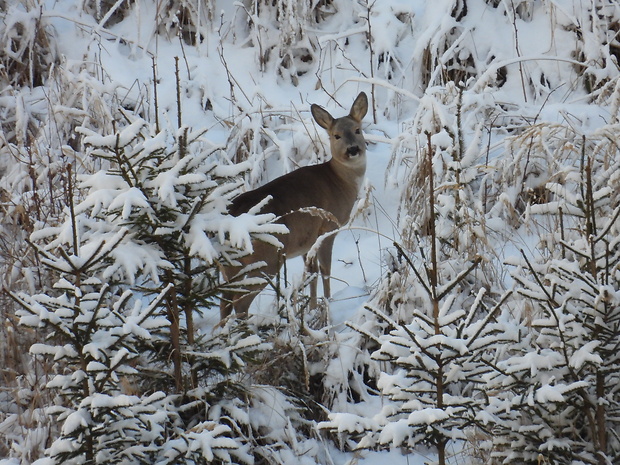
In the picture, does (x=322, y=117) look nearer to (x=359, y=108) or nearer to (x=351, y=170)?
(x=359, y=108)

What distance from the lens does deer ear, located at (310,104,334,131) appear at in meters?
6.02

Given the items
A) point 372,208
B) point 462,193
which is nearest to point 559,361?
point 462,193

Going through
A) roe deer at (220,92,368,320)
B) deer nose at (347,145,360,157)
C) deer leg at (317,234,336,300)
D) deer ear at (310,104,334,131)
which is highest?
deer ear at (310,104,334,131)

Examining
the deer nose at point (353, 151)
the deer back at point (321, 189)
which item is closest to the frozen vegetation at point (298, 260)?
the deer back at point (321, 189)

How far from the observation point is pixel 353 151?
591 cm

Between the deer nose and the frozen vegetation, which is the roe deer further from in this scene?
the frozen vegetation

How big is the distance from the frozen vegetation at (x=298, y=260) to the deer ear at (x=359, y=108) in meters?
0.19

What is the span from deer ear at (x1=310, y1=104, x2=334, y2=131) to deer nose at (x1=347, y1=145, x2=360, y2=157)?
1.06ft

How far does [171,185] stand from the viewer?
2.72m

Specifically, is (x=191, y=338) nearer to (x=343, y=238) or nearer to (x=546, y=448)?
(x=546, y=448)

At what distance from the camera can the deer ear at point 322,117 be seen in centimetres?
602

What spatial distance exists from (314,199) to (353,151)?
684 mm

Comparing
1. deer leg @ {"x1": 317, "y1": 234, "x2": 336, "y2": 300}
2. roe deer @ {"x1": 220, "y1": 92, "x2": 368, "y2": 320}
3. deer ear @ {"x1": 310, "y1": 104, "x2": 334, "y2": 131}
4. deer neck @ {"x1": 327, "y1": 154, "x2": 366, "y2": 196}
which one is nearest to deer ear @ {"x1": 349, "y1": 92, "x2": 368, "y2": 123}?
roe deer @ {"x1": 220, "y1": 92, "x2": 368, "y2": 320}

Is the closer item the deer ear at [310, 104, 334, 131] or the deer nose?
the deer nose
